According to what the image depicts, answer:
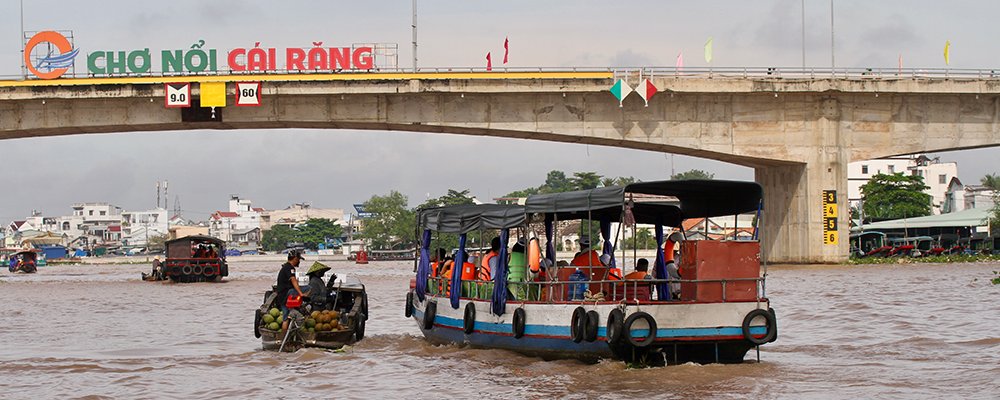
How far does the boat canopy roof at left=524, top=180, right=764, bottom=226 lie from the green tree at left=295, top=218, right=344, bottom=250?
113m

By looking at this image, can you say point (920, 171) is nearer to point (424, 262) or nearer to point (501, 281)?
point (424, 262)

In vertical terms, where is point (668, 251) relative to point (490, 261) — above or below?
above

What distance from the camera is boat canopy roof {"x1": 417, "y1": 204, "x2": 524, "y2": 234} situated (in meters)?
16.7

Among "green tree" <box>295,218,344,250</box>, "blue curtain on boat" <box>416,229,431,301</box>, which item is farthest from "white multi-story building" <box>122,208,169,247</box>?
"blue curtain on boat" <box>416,229,431,301</box>

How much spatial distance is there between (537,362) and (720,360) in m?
2.35

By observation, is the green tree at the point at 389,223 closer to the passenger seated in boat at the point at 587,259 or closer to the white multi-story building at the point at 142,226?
the white multi-story building at the point at 142,226

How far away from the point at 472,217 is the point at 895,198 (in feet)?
231

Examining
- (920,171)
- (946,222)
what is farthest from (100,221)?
(946,222)

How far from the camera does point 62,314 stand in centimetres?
2842

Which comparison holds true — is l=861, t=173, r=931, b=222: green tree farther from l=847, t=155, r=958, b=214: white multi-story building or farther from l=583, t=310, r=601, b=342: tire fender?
l=583, t=310, r=601, b=342: tire fender

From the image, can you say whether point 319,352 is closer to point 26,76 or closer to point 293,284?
point 293,284

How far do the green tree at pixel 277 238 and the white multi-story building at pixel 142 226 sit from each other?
14860 mm

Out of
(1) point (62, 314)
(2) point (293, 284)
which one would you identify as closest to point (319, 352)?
(2) point (293, 284)

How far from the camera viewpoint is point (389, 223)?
11825 cm
